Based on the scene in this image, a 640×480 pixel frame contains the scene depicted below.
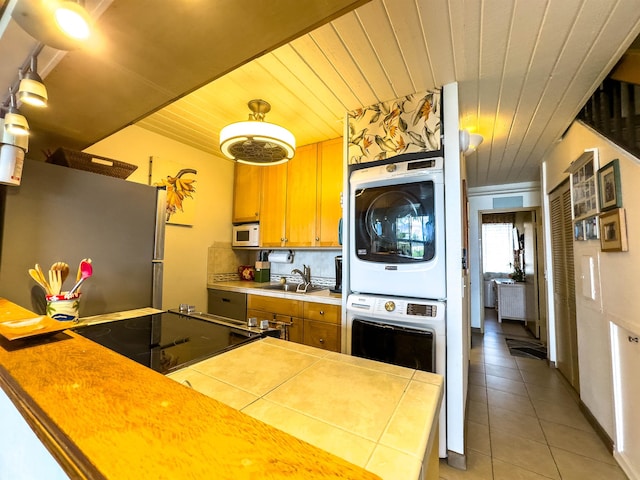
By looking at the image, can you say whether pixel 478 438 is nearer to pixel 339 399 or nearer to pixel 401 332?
pixel 401 332

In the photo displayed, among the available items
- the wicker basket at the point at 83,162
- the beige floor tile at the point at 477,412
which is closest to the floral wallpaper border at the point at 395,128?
the wicker basket at the point at 83,162

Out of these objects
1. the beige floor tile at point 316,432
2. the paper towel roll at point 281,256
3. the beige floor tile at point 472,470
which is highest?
the paper towel roll at point 281,256

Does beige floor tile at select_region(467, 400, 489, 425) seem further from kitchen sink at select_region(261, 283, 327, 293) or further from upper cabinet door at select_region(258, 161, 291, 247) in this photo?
upper cabinet door at select_region(258, 161, 291, 247)

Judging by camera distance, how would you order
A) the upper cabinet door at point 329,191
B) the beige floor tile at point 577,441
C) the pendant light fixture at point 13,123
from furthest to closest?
the upper cabinet door at point 329,191 < the beige floor tile at point 577,441 < the pendant light fixture at point 13,123

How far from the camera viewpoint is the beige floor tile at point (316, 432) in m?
0.48

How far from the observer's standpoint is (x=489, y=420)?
205cm

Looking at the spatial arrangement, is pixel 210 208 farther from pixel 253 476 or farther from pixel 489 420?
pixel 489 420

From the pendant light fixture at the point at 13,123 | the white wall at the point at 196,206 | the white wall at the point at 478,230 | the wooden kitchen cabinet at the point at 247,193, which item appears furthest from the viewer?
the white wall at the point at 478,230

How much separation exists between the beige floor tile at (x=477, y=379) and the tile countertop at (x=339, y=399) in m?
2.32

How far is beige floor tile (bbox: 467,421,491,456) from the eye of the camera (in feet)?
5.77

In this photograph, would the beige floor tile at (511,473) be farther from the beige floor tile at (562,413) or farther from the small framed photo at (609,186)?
the small framed photo at (609,186)

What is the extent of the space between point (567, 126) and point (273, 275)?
10.6ft

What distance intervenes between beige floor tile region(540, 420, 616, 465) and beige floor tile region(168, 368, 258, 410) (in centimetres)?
231

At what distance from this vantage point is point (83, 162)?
1487 millimetres
